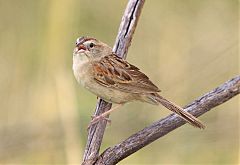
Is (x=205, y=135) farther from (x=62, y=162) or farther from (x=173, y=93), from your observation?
(x=62, y=162)

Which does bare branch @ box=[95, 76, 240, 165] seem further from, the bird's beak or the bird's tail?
the bird's beak

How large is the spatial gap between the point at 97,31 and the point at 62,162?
107 cm

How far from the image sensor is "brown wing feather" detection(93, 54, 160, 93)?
4.70 metres

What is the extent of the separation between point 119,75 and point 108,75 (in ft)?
0.22

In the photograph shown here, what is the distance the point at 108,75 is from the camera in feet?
15.8

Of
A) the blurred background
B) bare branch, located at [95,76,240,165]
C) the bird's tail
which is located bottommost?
bare branch, located at [95,76,240,165]

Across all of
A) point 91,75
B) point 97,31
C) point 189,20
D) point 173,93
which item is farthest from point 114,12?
point 91,75

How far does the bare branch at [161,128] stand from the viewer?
3738 millimetres

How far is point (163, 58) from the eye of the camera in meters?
5.86

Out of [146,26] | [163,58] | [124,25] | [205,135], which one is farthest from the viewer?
[146,26]

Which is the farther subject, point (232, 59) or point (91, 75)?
point (232, 59)

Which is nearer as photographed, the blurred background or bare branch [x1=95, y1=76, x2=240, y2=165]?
bare branch [x1=95, y1=76, x2=240, y2=165]

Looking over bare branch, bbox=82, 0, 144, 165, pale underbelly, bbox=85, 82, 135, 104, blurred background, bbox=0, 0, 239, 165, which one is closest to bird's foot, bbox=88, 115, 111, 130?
bare branch, bbox=82, 0, 144, 165

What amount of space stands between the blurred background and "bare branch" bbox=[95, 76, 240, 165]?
1328 millimetres
